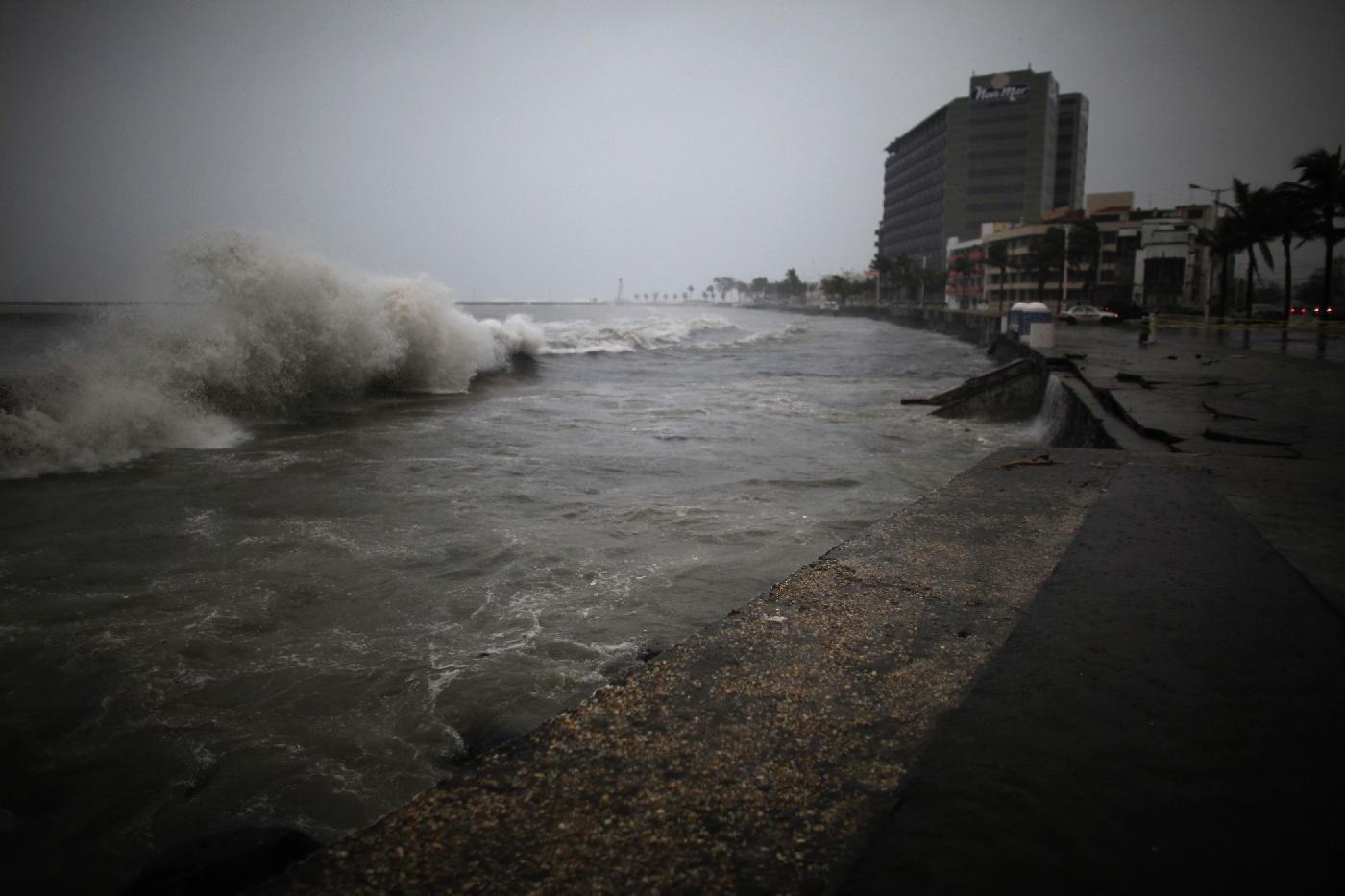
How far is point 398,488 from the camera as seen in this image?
Result: 767 centimetres

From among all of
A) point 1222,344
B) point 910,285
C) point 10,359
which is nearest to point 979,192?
point 910,285

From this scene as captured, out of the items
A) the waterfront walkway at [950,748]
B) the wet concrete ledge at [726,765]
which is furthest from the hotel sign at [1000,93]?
the wet concrete ledge at [726,765]

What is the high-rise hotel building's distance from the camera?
5128 inches

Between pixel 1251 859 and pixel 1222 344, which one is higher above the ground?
pixel 1222 344

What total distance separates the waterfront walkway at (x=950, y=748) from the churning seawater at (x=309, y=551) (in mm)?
1032

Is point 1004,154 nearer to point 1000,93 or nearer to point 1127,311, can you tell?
point 1000,93

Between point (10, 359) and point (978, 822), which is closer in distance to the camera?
point (978, 822)

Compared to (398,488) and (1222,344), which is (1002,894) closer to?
(398,488)

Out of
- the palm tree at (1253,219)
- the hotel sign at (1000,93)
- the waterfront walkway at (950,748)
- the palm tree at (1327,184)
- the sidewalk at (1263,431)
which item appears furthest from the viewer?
the hotel sign at (1000,93)

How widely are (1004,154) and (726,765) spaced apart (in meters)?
152

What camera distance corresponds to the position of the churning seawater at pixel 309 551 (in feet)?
9.55

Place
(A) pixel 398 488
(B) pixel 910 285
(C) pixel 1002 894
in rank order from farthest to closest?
(B) pixel 910 285, (A) pixel 398 488, (C) pixel 1002 894

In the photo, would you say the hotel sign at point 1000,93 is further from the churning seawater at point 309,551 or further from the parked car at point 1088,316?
the churning seawater at point 309,551

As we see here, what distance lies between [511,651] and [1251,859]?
306 centimetres
